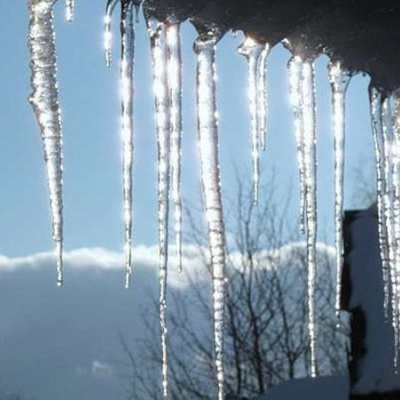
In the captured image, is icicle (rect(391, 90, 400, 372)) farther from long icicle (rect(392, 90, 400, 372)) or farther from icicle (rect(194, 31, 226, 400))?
icicle (rect(194, 31, 226, 400))

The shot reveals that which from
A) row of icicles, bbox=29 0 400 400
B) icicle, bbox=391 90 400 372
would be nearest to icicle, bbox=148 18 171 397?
row of icicles, bbox=29 0 400 400

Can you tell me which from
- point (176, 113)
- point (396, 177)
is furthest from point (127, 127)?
point (396, 177)

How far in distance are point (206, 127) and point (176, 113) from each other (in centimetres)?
10

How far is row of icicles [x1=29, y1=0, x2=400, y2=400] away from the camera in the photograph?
241 cm

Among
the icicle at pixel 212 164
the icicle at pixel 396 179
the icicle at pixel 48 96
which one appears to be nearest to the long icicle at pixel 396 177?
the icicle at pixel 396 179

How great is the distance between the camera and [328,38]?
90.8 inches

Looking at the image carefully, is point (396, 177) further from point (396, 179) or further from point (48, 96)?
point (48, 96)

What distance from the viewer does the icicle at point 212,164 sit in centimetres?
251

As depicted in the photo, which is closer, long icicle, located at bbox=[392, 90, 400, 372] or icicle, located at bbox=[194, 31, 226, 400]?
icicle, located at bbox=[194, 31, 226, 400]

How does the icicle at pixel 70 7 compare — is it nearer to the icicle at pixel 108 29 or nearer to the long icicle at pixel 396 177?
the icicle at pixel 108 29

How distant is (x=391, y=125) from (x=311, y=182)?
32cm

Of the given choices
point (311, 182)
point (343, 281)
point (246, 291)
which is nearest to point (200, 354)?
point (246, 291)

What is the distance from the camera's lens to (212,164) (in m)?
2.80

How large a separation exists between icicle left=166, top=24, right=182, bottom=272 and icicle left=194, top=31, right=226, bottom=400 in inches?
2.2
